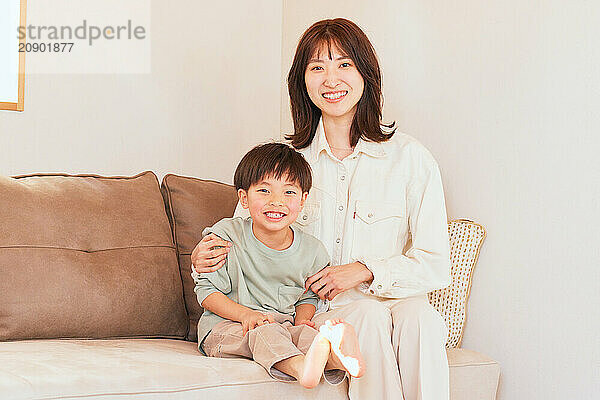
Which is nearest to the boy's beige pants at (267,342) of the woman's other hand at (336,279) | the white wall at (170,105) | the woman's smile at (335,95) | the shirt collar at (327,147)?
the woman's other hand at (336,279)

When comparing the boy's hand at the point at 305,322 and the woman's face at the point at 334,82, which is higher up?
the woman's face at the point at 334,82

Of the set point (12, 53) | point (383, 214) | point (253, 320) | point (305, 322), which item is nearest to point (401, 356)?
point (305, 322)

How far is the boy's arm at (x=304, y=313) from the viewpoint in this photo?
6.62 feet

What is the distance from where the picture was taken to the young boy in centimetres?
193

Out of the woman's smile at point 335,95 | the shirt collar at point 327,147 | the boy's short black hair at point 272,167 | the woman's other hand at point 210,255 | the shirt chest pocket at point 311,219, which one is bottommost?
the woman's other hand at point 210,255

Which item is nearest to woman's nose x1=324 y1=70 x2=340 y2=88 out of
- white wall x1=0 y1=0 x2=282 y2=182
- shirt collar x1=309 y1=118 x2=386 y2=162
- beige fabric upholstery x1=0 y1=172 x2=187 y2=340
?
shirt collar x1=309 y1=118 x2=386 y2=162

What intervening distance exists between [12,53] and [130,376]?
159 cm

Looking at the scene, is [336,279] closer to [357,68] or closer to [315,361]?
[315,361]

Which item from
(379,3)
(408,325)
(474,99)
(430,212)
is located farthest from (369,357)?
(379,3)

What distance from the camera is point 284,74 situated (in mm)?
3371

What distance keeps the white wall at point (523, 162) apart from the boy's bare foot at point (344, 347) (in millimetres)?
712

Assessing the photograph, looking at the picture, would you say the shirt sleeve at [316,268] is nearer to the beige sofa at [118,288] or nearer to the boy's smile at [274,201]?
the boy's smile at [274,201]

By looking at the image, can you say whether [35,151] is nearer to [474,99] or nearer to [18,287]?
[18,287]

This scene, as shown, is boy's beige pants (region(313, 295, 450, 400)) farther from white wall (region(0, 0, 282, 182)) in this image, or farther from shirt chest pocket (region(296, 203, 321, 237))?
white wall (region(0, 0, 282, 182))
